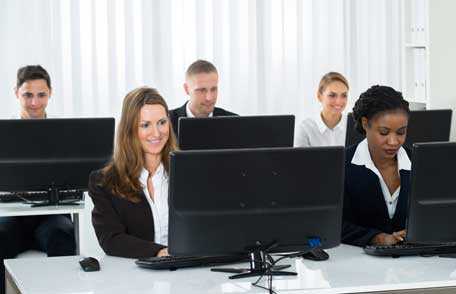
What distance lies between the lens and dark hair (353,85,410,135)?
3434mm

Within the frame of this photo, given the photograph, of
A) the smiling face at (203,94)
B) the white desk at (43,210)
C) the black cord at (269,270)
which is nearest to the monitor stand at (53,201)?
the white desk at (43,210)

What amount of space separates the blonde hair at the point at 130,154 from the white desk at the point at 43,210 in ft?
3.28

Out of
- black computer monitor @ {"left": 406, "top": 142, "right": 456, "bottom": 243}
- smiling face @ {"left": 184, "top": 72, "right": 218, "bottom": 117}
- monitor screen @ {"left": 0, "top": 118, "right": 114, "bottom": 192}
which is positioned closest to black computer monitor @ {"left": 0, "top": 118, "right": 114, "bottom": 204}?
monitor screen @ {"left": 0, "top": 118, "right": 114, "bottom": 192}

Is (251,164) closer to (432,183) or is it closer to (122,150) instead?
(432,183)

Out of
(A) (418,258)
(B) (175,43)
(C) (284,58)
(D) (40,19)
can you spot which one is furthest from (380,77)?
(A) (418,258)

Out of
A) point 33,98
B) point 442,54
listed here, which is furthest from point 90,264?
point 442,54

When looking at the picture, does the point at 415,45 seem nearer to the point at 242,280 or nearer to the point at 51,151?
the point at 51,151

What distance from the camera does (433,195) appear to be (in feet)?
9.39

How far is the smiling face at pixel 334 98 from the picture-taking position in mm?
5598

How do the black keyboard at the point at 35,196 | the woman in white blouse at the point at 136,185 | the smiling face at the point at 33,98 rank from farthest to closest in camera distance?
the smiling face at the point at 33,98 → the black keyboard at the point at 35,196 → the woman in white blouse at the point at 136,185

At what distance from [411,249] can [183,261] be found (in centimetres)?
75

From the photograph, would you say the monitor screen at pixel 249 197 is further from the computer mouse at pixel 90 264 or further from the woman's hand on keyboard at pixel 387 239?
the woman's hand on keyboard at pixel 387 239

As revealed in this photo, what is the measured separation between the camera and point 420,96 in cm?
588

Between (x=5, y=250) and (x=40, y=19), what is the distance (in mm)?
2260
